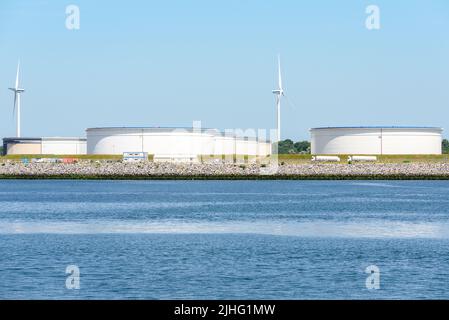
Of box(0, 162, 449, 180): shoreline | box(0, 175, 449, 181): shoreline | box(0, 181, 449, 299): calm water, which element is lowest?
box(0, 181, 449, 299): calm water

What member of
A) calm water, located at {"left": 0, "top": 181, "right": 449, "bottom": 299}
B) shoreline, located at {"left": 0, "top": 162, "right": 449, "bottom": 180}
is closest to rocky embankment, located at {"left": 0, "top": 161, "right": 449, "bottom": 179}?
shoreline, located at {"left": 0, "top": 162, "right": 449, "bottom": 180}

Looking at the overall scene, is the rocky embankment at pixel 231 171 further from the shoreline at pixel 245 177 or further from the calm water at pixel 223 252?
the calm water at pixel 223 252

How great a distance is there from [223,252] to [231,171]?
4705 inches

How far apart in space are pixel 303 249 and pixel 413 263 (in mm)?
7370

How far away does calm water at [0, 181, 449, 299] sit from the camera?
3150cm

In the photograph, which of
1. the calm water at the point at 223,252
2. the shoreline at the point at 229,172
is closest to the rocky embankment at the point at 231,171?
the shoreline at the point at 229,172

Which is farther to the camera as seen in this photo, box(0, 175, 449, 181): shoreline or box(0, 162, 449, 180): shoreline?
box(0, 162, 449, 180): shoreline

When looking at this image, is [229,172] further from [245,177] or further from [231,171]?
[245,177]

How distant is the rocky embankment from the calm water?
267 ft

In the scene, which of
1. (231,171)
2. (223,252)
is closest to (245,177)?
(231,171)

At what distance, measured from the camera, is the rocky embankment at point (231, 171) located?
158375 mm

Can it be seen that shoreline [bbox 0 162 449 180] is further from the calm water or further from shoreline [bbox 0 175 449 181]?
the calm water
